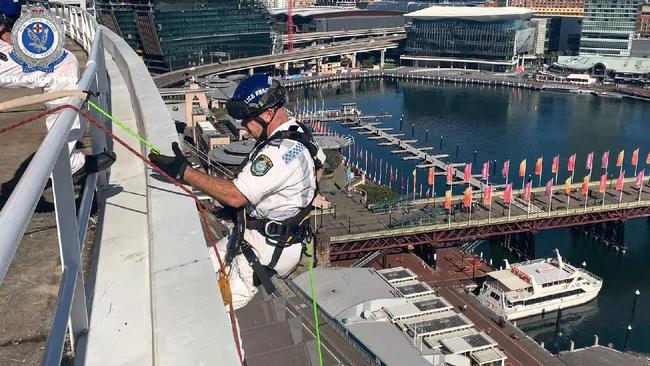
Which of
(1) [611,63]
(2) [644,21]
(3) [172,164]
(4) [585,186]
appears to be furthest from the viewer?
(2) [644,21]

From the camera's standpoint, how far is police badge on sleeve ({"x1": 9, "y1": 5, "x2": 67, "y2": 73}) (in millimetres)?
7637

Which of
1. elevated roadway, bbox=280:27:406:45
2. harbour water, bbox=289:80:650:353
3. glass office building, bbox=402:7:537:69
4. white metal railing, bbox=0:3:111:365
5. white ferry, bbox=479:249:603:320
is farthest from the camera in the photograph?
elevated roadway, bbox=280:27:406:45

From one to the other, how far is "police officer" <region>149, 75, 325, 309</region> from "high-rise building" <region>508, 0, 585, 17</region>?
152 metres

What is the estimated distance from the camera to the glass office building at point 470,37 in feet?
357

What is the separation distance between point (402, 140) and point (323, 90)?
35.4 m

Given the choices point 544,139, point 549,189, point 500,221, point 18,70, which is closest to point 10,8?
point 18,70

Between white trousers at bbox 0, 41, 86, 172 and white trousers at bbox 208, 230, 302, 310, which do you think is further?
white trousers at bbox 0, 41, 86, 172

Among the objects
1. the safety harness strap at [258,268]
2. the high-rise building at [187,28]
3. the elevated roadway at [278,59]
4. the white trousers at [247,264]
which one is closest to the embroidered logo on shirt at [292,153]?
the white trousers at [247,264]

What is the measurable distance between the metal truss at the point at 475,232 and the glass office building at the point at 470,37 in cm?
7168

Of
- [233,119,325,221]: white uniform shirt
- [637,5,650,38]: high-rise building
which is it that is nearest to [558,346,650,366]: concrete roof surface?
[233,119,325,221]: white uniform shirt

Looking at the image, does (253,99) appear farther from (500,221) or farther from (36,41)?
(500,221)

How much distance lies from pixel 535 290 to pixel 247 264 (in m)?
30.6

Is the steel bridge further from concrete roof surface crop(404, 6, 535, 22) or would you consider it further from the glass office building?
concrete roof surface crop(404, 6, 535, 22)

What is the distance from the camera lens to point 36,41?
767 centimetres
